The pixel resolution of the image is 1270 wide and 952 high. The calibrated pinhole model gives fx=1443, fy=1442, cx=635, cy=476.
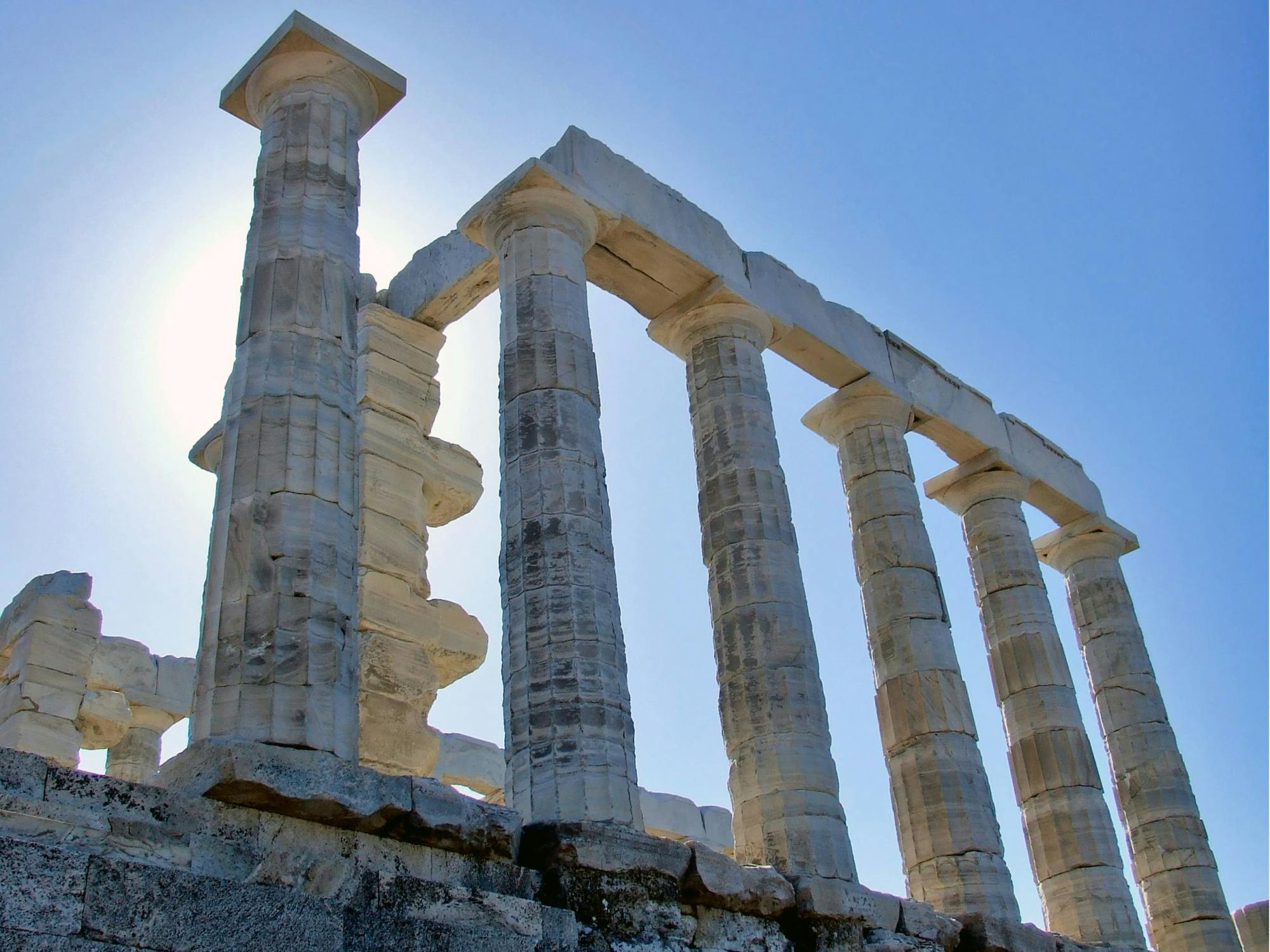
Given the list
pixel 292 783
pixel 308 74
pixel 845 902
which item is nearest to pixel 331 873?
pixel 292 783

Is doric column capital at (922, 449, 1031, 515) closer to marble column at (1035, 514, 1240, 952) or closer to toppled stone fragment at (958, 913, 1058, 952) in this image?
marble column at (1035, 514, 1240, 952)

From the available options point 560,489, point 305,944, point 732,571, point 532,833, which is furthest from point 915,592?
point 305,944

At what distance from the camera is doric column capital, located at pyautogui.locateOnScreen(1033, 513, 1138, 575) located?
23531 mm

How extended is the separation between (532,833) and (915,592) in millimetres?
8679

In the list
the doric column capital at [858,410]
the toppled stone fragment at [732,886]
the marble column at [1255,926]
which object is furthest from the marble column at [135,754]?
the marble column at [1255,926]

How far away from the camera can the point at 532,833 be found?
11000 millimetres

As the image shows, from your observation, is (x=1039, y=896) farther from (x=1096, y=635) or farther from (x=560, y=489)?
(x=560, y=489)

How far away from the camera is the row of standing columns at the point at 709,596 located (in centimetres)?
1081

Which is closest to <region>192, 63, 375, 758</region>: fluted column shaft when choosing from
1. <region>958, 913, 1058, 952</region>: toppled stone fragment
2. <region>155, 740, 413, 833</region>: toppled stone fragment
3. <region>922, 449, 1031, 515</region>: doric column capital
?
<region>155, 740, 413, 833</region>: toppled stone fragment

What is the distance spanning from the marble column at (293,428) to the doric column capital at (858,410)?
8383 mm

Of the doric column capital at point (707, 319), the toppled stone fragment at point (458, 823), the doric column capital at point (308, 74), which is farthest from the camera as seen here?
the doric column capital at point (707, 319)

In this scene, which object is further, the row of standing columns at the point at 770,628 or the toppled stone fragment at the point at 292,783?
the row of standing columns at the point at 770,628

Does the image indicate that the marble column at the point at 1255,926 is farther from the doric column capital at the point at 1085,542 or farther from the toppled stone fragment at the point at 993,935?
the toppled stone fragment at the point at 993,935

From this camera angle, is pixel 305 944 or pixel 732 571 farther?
pixel 732 571
